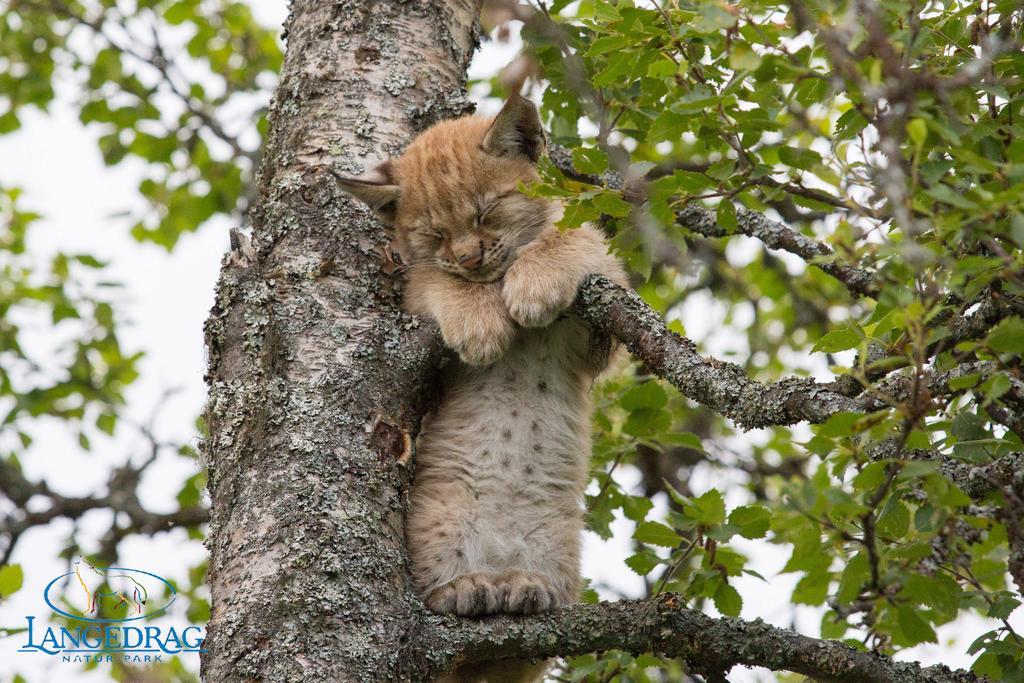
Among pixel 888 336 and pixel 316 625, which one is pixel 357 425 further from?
pixel 888 336

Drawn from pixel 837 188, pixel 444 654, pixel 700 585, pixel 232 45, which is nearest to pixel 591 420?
pixel 700 585

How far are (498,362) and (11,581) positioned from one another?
190 centimetres

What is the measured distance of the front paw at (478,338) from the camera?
3.56 meters

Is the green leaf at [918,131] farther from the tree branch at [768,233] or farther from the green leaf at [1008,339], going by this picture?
the tree branch at [768,233]

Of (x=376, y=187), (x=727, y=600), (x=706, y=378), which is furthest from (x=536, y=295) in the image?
(x=727, y=600)

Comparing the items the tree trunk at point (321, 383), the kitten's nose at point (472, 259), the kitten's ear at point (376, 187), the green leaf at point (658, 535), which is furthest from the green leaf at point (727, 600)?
the kitten's ear at point (376, 187)

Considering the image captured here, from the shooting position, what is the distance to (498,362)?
3770mm

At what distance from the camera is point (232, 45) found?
7.39 m

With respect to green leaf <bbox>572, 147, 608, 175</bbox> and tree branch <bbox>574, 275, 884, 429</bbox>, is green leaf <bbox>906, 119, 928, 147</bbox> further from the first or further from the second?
green leaf <bbox>572, 147, 608, 175</bbox>

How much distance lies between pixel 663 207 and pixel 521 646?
4.17 feet

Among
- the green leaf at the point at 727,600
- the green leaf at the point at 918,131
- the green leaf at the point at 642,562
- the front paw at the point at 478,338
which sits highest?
the front paw at the point at 478,338

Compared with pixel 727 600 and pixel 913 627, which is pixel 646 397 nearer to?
pixel 727 600

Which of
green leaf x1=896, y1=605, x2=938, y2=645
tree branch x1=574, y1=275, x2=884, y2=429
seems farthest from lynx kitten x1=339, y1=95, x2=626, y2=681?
green leaf x1=896, y1=605, x2=938, y2=645

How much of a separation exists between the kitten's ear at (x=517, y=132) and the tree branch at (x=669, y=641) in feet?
5.80
